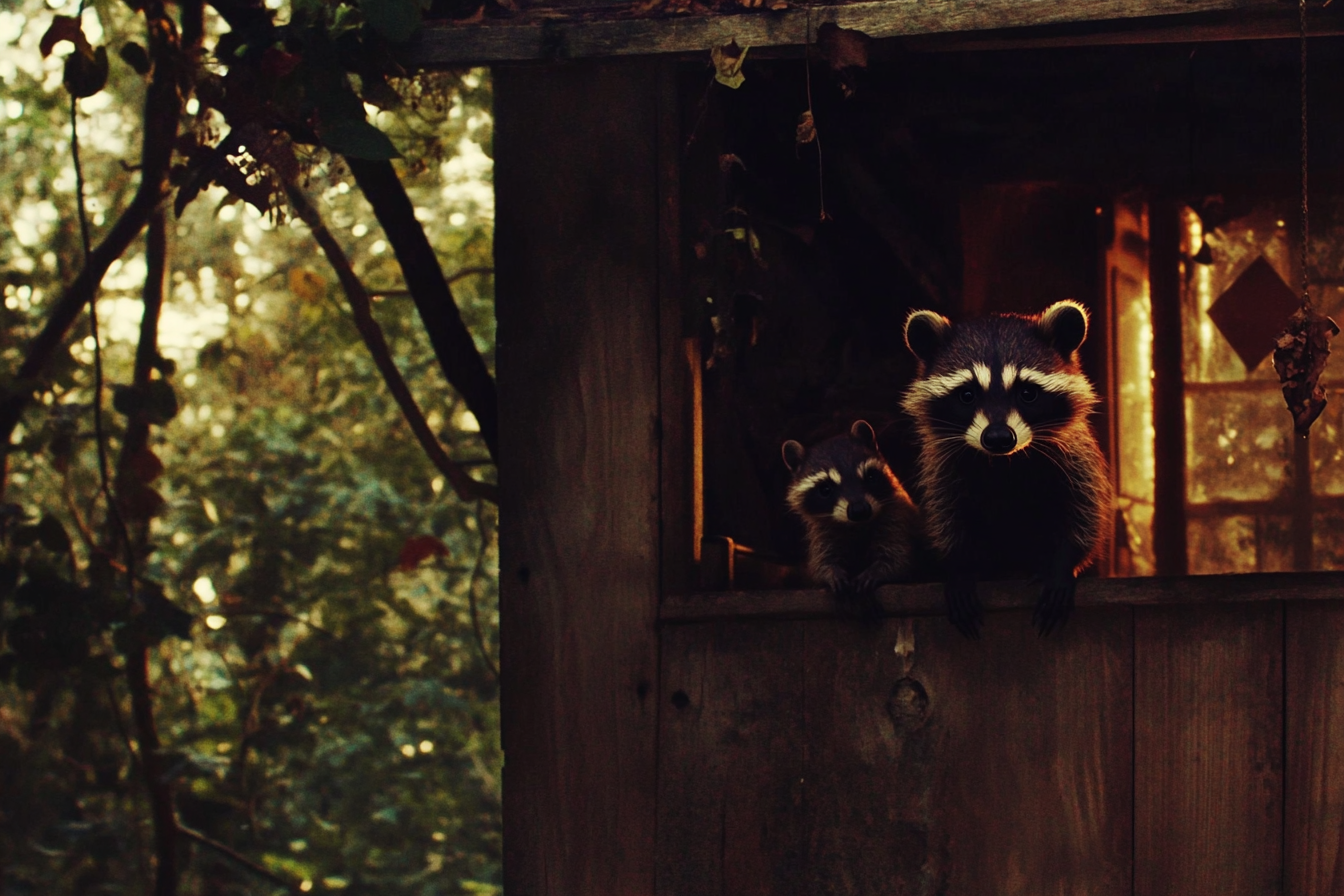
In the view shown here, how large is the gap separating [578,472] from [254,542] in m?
6.25

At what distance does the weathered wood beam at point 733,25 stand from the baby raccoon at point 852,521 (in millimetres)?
1161

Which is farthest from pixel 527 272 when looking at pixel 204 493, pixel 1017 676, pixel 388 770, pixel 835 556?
pixel 388 770

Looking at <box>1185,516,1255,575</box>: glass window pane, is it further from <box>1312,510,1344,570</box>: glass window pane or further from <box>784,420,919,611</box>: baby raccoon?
<box>784,420,919,611</box>: baby raccoon

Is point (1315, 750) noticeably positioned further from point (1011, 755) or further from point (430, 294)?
point (430, 294)

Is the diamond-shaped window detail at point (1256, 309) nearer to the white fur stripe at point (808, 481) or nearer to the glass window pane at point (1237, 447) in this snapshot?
the glass window pane at point (1237, 447)

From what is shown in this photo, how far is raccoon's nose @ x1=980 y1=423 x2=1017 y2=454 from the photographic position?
10.9ft

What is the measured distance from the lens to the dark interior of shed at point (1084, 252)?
4.57 m

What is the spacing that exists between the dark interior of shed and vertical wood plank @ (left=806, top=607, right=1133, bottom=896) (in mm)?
838

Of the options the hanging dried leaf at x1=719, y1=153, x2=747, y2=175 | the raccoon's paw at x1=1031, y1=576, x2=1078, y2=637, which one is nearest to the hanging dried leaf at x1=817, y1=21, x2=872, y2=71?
the hanging dried leaf at x1=719, y1=153, x2=747, y2=175

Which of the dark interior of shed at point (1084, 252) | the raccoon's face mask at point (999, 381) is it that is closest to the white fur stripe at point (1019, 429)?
the raccoon's face mask at point (999, 381)

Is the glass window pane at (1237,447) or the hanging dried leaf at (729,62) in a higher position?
the hanging dried leaf at (729,62)

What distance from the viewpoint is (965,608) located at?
135 inches

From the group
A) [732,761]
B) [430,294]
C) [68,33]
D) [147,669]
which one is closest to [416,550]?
[147,669]

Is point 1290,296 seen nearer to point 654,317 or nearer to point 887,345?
point 887,345
